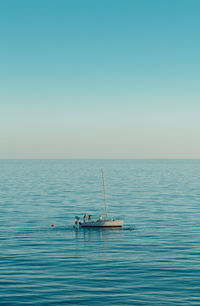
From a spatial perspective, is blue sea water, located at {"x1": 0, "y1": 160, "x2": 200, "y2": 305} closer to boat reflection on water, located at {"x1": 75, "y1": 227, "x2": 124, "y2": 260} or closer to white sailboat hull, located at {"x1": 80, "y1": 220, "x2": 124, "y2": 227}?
boat reflection on water, located at {"x1": 75, "y1": 227, "x2": 124, "y2": 260}

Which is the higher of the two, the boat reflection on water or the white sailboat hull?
the white sailboat hull

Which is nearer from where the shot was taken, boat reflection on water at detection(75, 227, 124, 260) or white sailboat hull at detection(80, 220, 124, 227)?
boat reflection on water at detection(75, 227, 124, 260)

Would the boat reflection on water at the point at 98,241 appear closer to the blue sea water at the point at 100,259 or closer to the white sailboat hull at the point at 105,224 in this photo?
the blue sea water at the point at 100,259

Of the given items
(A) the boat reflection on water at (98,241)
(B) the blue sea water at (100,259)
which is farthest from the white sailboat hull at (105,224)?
(B) the blue sea water at (100,259)

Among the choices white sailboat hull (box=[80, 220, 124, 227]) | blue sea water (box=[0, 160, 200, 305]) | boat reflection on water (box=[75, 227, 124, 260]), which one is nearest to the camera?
blue sea water (box=[0, 160, 200, 305])

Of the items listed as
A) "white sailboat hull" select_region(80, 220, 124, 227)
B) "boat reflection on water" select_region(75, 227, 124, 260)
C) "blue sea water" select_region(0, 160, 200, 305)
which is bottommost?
"boat reflection on water" select_region(75, 227, 124, 260)

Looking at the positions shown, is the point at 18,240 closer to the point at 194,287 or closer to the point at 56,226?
the point at 56,226

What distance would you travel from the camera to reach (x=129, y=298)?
138 ft

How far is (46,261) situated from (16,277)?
795cm

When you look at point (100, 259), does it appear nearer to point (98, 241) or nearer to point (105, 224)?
point (98, 241)

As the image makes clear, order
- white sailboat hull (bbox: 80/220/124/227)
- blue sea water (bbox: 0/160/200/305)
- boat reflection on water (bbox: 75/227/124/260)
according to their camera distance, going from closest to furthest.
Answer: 1. blue sea water (bbox: 0/160/200/305)
2. boat reflection on water (bbox: 75/227/124/260)
3. white sailboat hull (bbox: 80/220/124/227)

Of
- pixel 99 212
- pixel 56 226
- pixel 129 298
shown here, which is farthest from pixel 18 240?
pixel 99 212

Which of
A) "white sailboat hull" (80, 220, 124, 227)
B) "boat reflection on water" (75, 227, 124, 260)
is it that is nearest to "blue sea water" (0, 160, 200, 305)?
"boat reflection on water" (75, 227, 124, 260)

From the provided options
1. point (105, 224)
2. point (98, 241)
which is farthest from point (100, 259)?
point (105, 224)
